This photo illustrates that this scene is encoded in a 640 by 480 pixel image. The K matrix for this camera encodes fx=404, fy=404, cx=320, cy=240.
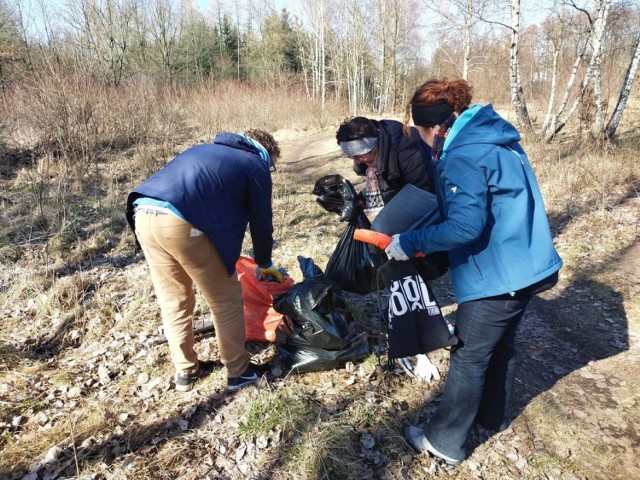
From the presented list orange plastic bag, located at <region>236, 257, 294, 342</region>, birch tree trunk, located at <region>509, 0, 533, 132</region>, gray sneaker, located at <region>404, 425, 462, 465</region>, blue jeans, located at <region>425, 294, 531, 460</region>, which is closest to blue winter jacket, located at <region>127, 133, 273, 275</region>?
orange plastic bag, located at <region>236, 257, 294, 342</region>

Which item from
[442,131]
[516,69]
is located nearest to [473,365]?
[442,131]

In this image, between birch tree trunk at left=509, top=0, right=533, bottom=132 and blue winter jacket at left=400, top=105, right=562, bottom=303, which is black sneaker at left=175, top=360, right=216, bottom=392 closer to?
blue winter jacket at left=400, top=105, right=562, bottom=303

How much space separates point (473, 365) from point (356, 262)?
1223mm

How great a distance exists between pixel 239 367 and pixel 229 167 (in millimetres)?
1237

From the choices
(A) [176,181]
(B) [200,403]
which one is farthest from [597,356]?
(A) [176,181]

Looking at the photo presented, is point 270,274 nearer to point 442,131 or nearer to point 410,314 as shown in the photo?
point 410,314

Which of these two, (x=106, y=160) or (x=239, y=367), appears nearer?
(x=239, y=367)

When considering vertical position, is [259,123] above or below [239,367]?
above

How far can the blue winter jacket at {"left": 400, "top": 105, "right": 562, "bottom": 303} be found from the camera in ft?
5.32

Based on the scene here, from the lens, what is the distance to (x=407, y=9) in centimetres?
2147

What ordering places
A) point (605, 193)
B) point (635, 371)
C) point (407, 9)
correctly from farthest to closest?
point (407, 9)
point (605, 193)
point (635, 371)

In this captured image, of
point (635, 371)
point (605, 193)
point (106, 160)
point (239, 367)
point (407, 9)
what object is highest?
point (407, 9)

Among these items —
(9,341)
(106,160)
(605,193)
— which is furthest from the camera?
(106,160)

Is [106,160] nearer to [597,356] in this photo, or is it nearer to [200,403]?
[200,403]
